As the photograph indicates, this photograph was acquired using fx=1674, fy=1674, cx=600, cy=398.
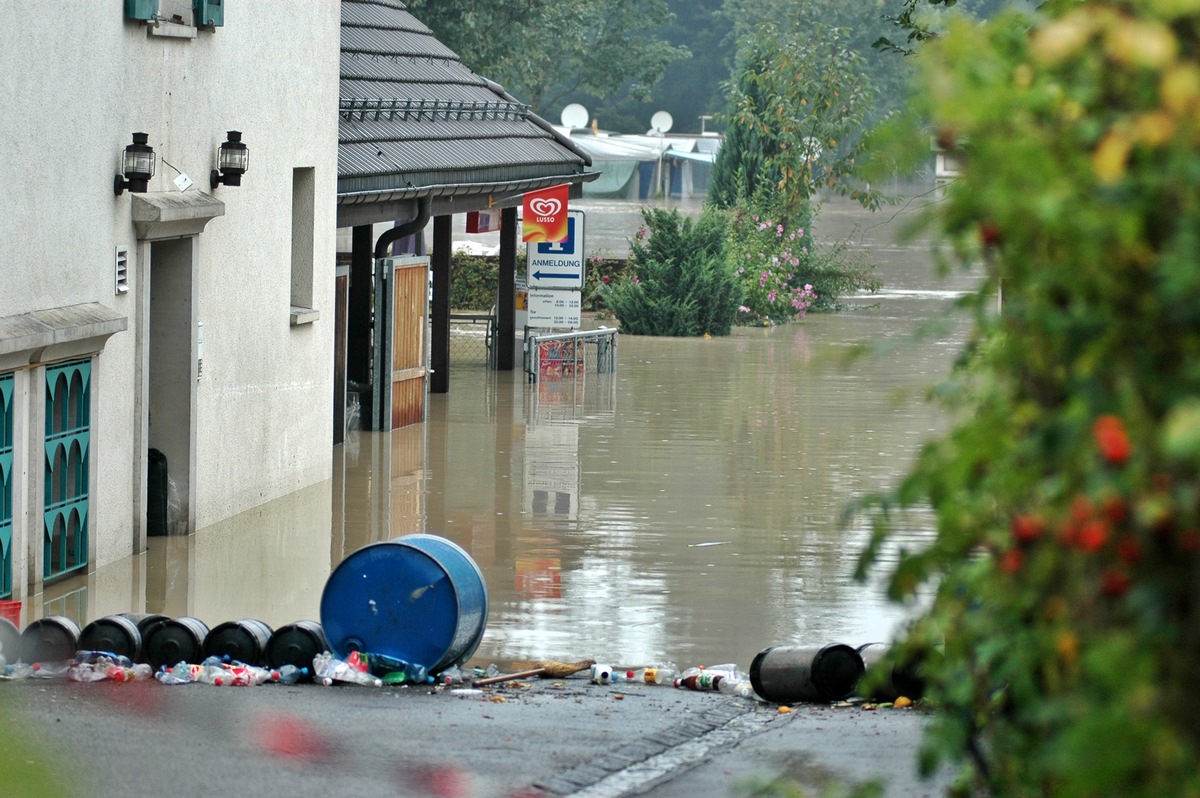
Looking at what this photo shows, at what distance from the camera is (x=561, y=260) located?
75.4ft

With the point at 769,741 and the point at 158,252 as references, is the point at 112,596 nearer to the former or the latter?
the point at 158,252

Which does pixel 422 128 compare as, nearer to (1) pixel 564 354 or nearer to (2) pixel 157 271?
(1) pixel 564 354

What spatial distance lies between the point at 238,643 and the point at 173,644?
1.06 ft

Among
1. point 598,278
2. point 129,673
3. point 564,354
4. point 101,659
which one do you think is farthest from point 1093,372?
point 598,278

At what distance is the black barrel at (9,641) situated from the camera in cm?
822

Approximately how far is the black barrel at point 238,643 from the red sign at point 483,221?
15054 millimetres

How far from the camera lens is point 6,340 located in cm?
938

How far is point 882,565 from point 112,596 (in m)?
5.08

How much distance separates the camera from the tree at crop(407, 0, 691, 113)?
33.5 metres

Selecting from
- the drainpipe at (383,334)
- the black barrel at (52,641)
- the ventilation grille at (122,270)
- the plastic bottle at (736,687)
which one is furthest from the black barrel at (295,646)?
the drainpipe at (383,334)

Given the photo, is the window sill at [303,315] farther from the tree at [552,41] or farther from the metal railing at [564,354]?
the tree at [552,41]

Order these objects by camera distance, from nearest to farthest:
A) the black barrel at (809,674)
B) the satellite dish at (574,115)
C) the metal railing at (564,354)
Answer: the black barrel at (809,674)
the metal railing at (564,354)
the satellite dish at (574,115)

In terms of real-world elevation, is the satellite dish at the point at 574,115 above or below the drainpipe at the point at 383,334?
above

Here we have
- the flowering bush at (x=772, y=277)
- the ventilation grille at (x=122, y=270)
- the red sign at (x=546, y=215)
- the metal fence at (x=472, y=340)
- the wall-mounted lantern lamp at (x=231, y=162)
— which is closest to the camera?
the ventilation grille at (x=122, y=270)
